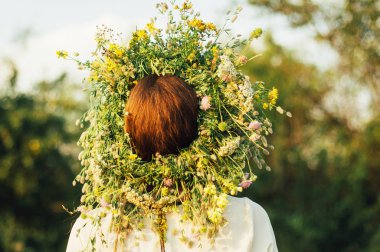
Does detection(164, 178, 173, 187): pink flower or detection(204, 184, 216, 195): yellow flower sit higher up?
detection(164, 178, 173, 187): pink flower

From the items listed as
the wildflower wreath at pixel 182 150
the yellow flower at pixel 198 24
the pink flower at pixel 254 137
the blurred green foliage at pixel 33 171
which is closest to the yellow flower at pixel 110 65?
the wildflower wreath at pixel 182 150

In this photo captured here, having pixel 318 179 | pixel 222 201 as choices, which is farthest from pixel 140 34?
pixel 318 179

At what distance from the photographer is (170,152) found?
2.22 m

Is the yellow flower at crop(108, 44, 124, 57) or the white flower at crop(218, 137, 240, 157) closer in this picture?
the white flower at crop(218, 137, 240, 157)

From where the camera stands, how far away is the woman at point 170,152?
7.00 ft

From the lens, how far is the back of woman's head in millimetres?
2125

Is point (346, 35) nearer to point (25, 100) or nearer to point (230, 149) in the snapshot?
point (25, 100)

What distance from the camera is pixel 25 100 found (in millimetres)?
10500

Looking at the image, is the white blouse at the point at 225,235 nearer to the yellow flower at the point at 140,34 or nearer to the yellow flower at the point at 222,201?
the yellow flower at the point at 222,201

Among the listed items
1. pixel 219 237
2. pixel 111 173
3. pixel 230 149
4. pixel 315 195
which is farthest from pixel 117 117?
pixel 315 195

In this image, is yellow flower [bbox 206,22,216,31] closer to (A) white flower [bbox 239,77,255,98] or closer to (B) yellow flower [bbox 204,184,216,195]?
(A) white flower [bbox 239,77,255,98]

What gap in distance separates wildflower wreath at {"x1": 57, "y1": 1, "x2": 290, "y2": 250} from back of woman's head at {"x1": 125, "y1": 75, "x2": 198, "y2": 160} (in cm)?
5

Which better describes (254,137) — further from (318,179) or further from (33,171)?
(318,179)

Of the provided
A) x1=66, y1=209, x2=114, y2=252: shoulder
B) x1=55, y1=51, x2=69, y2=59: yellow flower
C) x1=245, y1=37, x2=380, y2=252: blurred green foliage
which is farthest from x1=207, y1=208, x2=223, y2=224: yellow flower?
x1=245, y1=37, x2=380, y2=252: blurred green foliage
